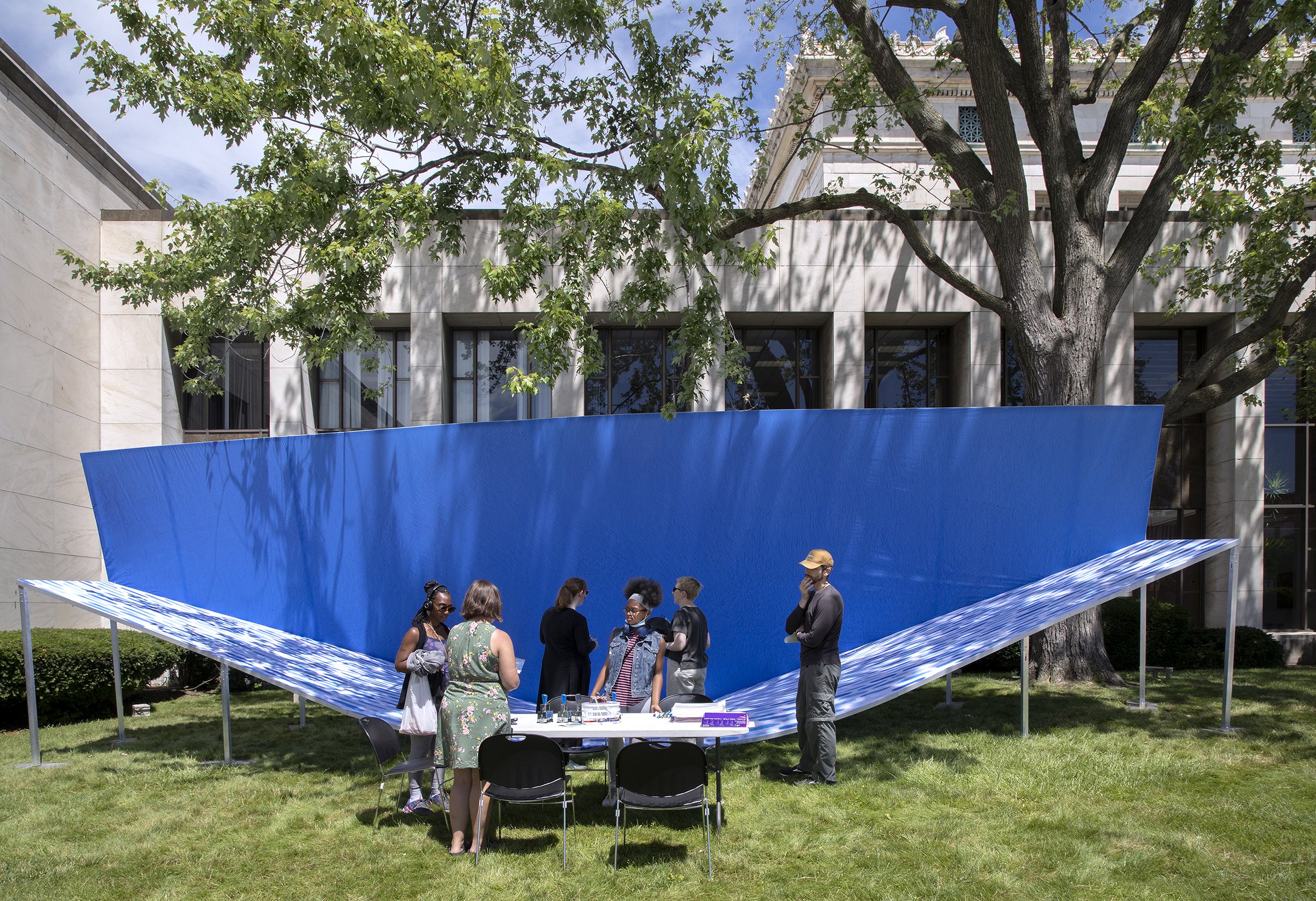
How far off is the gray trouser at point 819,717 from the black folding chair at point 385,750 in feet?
8.07

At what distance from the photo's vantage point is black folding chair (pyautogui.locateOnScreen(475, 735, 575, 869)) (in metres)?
4.89

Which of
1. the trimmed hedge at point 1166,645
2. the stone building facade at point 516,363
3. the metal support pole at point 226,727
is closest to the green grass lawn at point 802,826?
the metal support pole at point 226,727

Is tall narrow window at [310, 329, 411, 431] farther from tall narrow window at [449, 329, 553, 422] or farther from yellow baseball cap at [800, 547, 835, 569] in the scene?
yellow baseball cap at [800, 547, 835, 569]

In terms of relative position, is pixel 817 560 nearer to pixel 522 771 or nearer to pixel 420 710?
pixel 522 771

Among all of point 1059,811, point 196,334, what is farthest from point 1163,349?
point 196,334

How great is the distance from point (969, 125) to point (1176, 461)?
11.4 meters

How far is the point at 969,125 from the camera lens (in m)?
22.8

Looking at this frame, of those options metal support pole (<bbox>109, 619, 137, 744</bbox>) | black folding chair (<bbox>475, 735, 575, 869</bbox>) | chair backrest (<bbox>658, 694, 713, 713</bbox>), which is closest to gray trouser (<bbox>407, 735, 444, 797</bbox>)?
black folding chair (<bbox>475, 735, 575, 869</bbox>)

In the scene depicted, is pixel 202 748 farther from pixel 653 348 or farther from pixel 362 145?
pixel 653 348

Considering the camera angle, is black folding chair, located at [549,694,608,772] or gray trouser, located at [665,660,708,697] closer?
black folding chair, located at [549,694,608,772]

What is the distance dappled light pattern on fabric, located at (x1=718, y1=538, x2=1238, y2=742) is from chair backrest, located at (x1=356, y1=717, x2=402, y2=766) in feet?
7.13

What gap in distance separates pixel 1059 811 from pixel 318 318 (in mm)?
7456

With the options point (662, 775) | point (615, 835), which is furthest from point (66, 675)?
point (662, 775)

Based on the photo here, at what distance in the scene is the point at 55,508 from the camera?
1335cm
